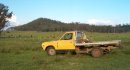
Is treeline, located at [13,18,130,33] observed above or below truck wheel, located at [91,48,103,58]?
above

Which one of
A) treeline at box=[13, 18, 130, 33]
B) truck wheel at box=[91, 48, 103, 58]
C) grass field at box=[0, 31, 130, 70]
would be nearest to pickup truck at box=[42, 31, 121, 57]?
truck wheel at box=[91, 48, 103, 58]

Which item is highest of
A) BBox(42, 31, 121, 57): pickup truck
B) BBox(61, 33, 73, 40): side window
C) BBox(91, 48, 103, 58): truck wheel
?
BBox(61, 33, 73, 40): side window

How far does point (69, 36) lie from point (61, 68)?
722cm

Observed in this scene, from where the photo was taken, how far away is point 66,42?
20469mm

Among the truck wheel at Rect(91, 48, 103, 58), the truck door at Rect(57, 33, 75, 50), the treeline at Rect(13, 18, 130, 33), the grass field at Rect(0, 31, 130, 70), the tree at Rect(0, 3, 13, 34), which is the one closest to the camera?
the grass field at Rect(0, 31, 130, 70)

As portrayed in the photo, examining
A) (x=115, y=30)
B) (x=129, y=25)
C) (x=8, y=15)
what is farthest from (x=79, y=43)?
(x=129, y=25)

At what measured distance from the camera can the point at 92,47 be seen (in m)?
19.9

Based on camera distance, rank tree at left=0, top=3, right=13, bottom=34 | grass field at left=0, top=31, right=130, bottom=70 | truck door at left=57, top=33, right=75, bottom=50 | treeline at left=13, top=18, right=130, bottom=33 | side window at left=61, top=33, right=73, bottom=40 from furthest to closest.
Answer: treeline at left=13, top=18, right=130, bottom=33 → tree at left=0, top=3, right=13, bottom=34 → side window at left=61, top=33, right=73, bottom=40 → truck door at left=57, top=33, right=75, bottom=50 → grass field at left=0, top=31, right=130, bottom=70

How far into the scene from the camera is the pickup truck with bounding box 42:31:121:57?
19.5 metres

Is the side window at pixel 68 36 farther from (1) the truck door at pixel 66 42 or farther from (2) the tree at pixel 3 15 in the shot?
Result: (2) the tree at pixel 3 15

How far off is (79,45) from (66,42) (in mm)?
1139

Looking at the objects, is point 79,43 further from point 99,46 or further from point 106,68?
point 106,68

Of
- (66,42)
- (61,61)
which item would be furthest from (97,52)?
(61,61)

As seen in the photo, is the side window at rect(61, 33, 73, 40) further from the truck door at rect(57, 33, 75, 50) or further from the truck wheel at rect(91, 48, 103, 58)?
the truck wheel at rect(91, 48, 103, 58)
